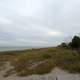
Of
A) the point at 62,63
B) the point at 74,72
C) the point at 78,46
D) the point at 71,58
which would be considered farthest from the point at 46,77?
the point at 78,46

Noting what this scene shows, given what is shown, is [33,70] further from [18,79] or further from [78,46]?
[78,46]

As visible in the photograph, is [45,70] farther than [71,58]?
No

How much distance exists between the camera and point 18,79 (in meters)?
19.3

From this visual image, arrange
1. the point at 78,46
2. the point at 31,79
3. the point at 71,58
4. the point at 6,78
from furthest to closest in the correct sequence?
the point at 78,46
the point at 71,58
the point at 6,78
the point at 31,79

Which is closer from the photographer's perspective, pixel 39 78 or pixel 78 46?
pixel 39 78

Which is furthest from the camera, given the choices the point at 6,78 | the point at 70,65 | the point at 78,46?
the point at 78,46

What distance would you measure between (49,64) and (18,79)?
5345mm

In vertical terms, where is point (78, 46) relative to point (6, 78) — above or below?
above

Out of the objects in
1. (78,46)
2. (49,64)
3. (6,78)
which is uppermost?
(78,46)

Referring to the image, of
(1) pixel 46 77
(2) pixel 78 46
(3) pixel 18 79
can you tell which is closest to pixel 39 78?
(1) pixel 46 77

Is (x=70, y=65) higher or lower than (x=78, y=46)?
lower

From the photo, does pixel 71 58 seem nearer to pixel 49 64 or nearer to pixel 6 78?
pixel 49 64

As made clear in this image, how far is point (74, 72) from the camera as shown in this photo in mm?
20578

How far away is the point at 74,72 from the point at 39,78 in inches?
177
